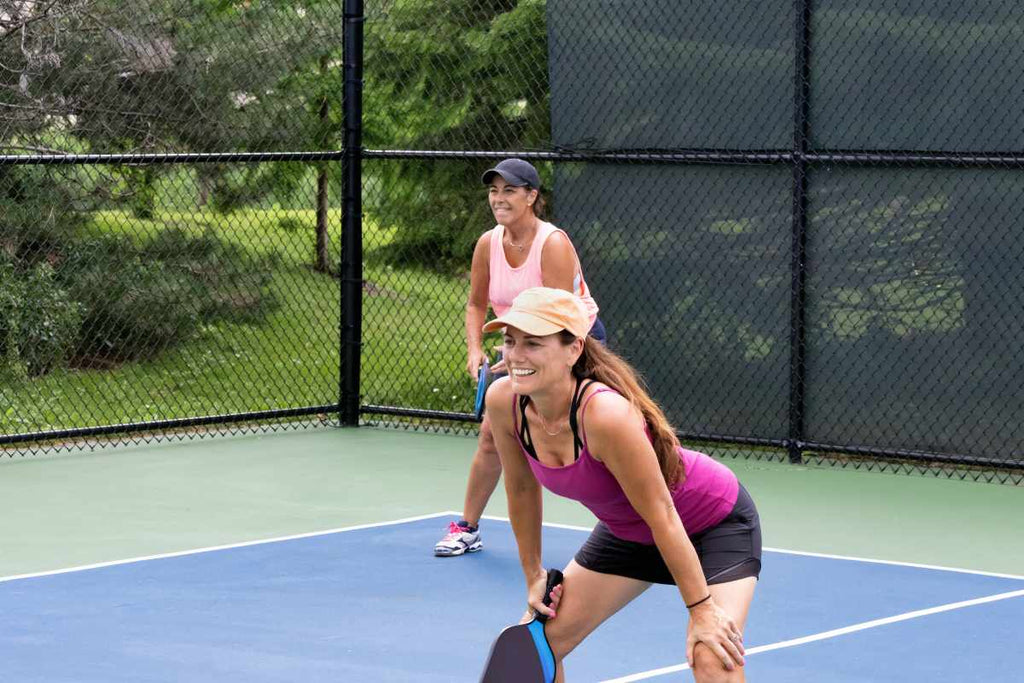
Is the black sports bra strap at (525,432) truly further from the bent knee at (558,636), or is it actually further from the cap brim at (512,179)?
the cap brim at (512,179)

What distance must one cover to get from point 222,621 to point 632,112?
4980 mm

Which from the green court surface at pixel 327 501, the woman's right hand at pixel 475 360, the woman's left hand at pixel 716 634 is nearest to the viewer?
the woman's left hand at pixel 716 634

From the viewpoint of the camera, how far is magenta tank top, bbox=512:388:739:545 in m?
4.07

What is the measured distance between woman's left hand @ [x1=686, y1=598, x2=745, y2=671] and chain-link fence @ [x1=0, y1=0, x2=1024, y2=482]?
18.5 feet

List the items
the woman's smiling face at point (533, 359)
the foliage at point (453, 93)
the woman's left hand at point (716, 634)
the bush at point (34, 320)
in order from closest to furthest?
1. the woman's left hand at point (716, 634)
2. the woman's smiling face at point (533, 359)
3. the foliage at point (453, 93)
4. the bush at point (34, 320)

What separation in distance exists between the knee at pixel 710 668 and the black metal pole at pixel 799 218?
5882mm

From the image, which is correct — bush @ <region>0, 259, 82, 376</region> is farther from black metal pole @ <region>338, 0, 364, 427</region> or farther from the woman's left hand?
the woman's left hand

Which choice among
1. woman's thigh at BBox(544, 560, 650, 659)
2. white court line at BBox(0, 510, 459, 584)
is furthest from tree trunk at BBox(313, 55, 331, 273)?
woman's thigh at BBox(544, 560, 650, 659)

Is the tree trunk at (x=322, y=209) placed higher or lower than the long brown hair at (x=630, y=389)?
higher

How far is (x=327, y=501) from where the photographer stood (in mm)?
8562

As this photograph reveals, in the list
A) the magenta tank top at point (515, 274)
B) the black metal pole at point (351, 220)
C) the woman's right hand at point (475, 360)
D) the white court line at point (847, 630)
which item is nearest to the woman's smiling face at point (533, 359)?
the white court line at point (847, 630)

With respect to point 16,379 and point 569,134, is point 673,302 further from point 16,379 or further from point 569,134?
point 16,379

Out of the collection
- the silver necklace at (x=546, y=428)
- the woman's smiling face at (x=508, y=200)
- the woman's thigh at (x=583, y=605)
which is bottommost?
the woman's thigh at (x=583, y=605)

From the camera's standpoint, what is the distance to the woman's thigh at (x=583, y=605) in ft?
14.0
